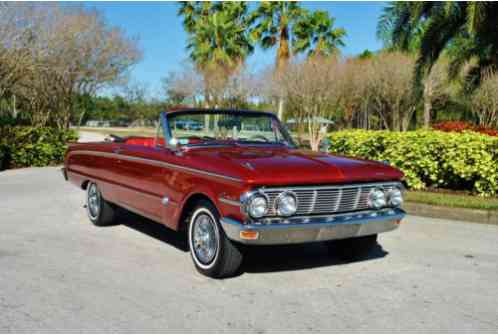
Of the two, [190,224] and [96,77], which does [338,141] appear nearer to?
[190,224]

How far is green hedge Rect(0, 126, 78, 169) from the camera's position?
48.1 feet

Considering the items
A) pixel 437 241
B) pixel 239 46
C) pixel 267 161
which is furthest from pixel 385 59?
pixel 267 161

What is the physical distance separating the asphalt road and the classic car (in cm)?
37

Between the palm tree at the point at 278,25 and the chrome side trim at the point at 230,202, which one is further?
the palm tree at the point at 278,25

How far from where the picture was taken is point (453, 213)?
804cm

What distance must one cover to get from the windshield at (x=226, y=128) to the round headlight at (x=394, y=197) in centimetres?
149

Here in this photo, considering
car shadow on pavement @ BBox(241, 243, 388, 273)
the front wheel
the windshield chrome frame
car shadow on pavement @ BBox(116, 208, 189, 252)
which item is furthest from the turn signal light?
car shadow on pavement @ BBox(116, 208, 189, 252)

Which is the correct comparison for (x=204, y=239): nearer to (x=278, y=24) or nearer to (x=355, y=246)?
(x=355, y=246)

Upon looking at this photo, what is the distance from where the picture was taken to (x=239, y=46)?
103 feet

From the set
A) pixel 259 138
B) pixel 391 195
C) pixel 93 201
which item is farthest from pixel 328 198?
pixel 93 201

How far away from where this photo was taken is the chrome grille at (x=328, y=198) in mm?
4328

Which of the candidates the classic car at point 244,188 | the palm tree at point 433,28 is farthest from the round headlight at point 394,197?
the palm tree at point 433,28

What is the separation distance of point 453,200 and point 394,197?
4.10m

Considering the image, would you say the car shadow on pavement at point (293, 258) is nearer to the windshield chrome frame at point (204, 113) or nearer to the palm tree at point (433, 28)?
the windshield chrome frame at point (204, 113)
